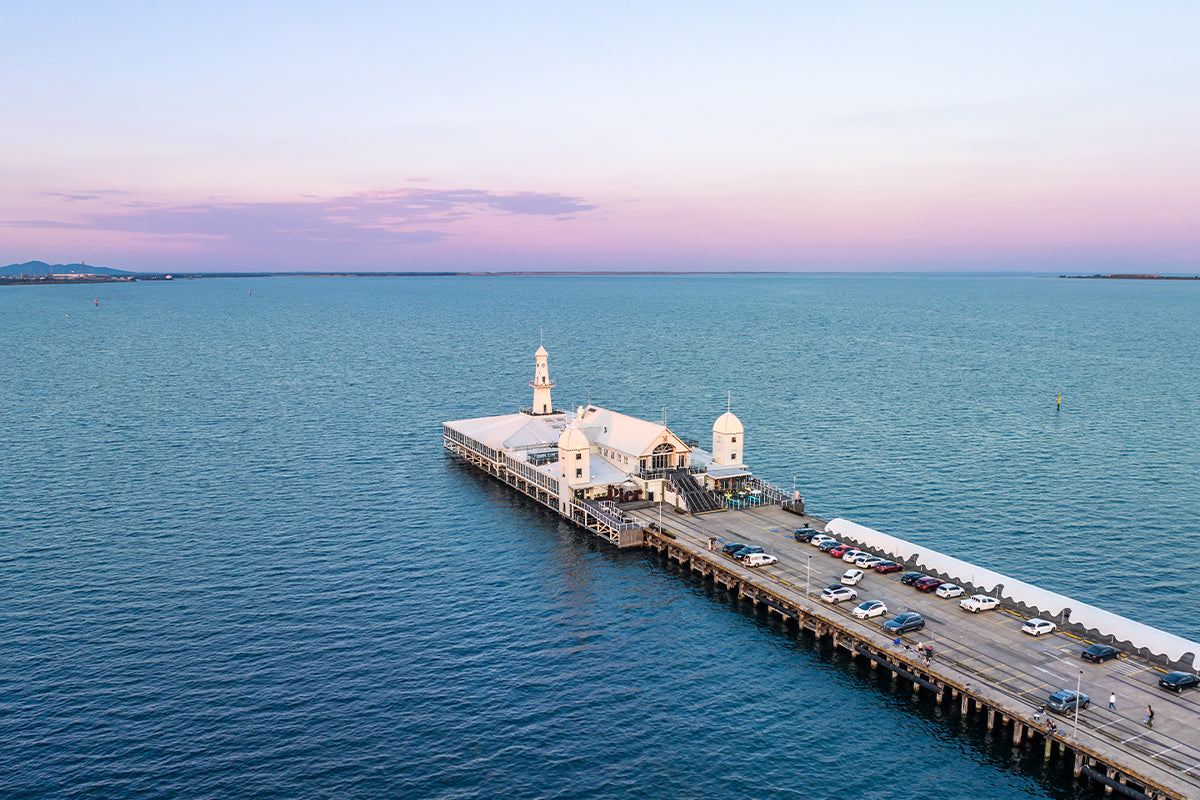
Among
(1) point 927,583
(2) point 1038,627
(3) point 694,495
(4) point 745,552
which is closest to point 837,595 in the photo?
(1) point 927,583

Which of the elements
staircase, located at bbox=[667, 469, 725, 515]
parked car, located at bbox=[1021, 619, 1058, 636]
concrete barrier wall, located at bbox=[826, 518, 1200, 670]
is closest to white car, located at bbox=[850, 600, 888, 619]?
concrete barrier wall, located at bbox=[826, 518, 1200, 670]

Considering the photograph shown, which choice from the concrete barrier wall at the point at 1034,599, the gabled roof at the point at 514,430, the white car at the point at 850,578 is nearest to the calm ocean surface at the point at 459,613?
the gabled roof at the point at 514,430

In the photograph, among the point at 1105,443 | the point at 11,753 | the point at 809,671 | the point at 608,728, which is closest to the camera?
the point at 11,753

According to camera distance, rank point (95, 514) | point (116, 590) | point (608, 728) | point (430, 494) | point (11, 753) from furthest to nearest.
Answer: point (430, 494), point (95, 514), point (116, 590), point (608, 728), point (11, 753)

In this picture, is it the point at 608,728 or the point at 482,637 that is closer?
the point at 608,728

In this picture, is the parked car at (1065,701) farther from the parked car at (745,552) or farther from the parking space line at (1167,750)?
the parked car at (745,552)

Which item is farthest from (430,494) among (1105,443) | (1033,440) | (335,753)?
(1105,443)

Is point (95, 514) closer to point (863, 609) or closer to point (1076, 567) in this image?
point (863, 609)
